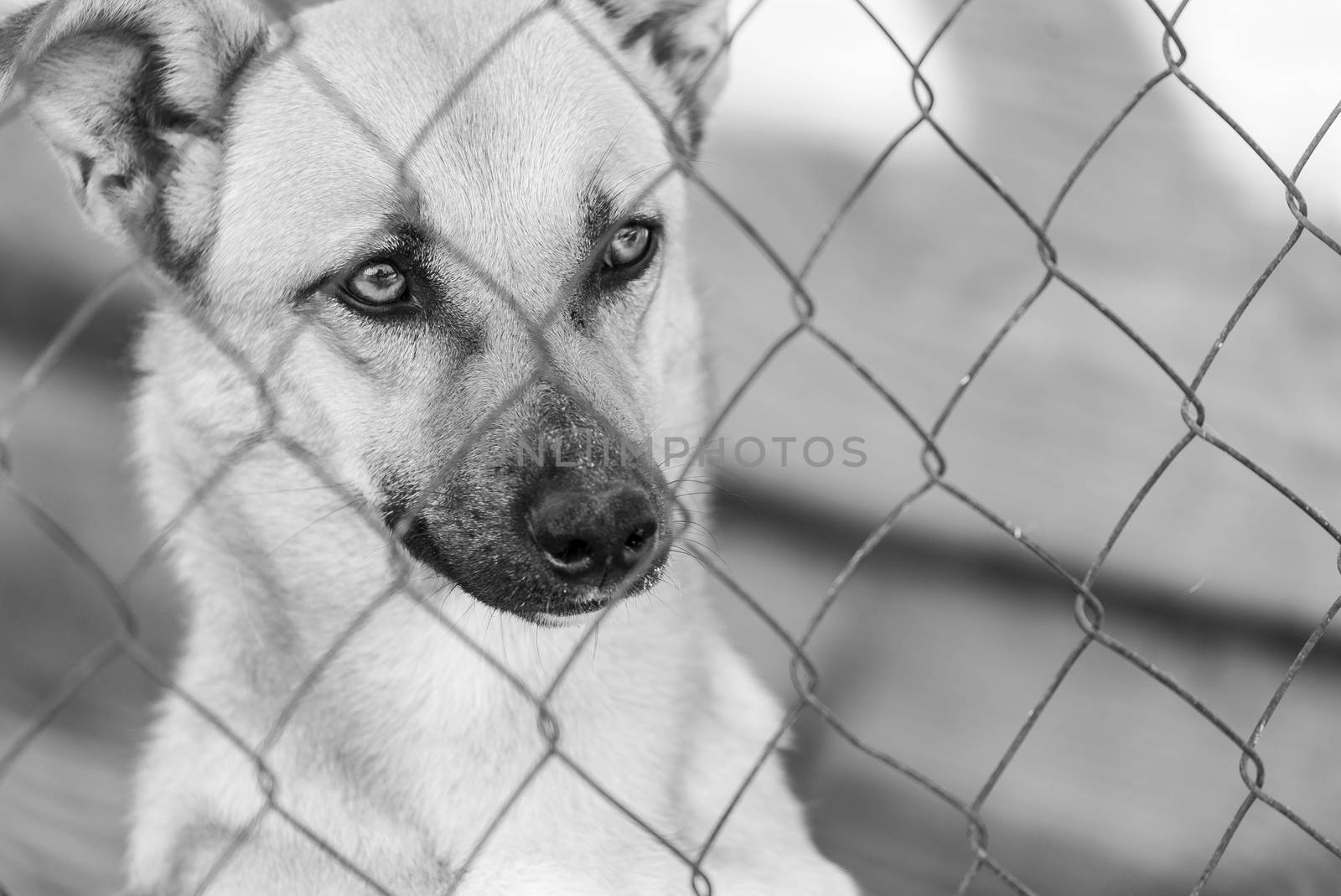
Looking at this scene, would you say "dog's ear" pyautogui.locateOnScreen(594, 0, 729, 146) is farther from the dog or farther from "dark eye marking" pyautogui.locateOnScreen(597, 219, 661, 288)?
"dark eye marking" pyautogui.locateOnScreen(597, 219, 661, 288)

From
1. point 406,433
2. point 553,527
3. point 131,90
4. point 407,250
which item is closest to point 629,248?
point 407,250

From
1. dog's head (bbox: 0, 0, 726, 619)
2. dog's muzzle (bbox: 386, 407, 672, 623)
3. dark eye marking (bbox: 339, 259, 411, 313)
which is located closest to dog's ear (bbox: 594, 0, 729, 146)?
dog's head (bbox: 0, 0, 726, 619)

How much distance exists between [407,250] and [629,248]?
426 millimetres

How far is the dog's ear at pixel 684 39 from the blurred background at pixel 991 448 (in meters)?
0.78

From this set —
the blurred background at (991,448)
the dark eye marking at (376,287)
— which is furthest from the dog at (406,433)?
the blurred background at (991,448)

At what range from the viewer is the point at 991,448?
11.6 ft

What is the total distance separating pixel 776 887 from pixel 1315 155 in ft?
9.62

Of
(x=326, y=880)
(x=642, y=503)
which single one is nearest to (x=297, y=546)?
(x=326, y=880)

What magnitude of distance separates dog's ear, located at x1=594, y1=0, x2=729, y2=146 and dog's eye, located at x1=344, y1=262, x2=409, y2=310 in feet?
2.26

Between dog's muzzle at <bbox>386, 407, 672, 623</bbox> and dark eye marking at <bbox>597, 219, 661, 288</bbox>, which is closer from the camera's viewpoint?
dog's muzzle at <bbox>386, 407, 672, 623</bbox>

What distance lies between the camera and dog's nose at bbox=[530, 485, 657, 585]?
1.70 metres

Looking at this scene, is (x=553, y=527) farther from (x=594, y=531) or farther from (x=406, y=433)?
(x=406, y=433)

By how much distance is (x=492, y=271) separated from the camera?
1908mm

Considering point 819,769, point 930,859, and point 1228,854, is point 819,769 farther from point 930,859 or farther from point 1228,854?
point 1228,854
